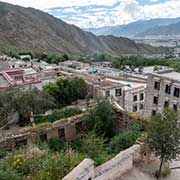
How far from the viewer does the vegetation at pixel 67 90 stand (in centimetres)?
3403

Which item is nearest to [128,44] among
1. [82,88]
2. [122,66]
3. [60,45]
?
[60,45]

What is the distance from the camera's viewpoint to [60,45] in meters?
147

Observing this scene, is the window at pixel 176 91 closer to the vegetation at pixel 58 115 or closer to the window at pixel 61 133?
the vegetation at pixel 58 115

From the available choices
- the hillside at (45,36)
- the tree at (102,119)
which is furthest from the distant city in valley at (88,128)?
the hillside at (45,36)

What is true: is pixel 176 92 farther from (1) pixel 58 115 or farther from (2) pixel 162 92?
(1) pixel 58 115

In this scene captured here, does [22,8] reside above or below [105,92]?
above

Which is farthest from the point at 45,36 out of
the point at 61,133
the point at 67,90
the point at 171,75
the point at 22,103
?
the point at 61,133

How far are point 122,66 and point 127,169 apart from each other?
232 feet

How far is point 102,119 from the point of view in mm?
22047

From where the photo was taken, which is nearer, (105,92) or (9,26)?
(105,92)

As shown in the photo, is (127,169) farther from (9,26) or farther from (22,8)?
(22,8)

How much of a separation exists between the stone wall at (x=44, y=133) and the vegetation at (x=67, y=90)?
11818mm

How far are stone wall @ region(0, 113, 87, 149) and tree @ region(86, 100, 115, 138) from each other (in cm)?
92

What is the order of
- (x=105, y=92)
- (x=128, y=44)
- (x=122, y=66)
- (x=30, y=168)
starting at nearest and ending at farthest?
(x=30, y=168) → (x=105, y=92) → (x=122, y=66) → (x=128, y=44)
